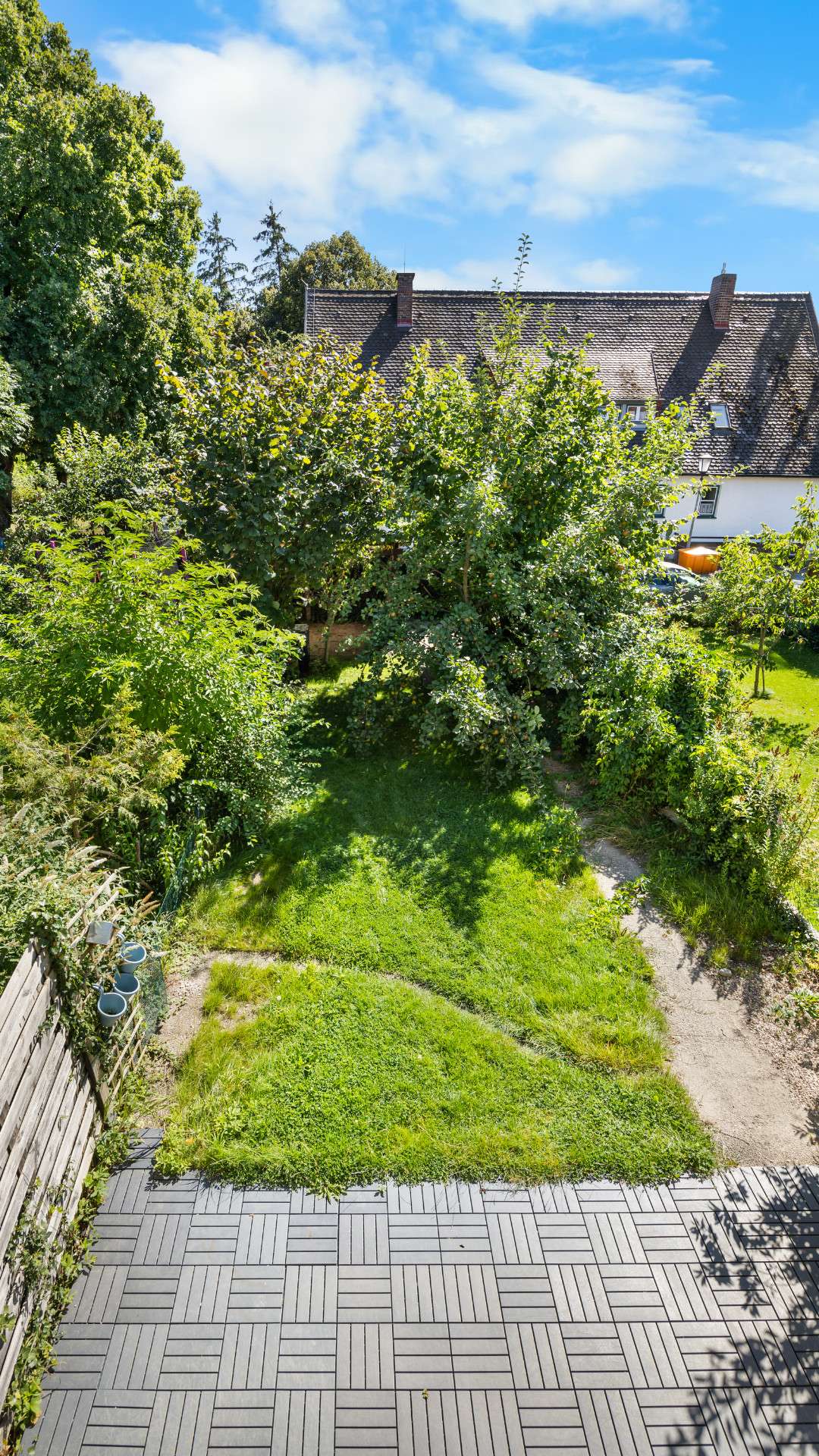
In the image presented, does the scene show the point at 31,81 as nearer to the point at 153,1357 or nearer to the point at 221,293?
the point at 153,1357

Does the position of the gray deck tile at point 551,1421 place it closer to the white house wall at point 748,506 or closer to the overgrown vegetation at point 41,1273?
the overgrown vegetation at point 41,1273

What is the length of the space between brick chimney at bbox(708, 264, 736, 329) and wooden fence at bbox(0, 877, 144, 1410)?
2704 centimetres

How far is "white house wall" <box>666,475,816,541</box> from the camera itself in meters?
23.2

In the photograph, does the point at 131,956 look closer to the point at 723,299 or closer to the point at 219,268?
the point at 723,299

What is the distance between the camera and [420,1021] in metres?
6.08

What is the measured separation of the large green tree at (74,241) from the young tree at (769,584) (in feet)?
47.0

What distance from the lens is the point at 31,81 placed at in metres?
17.5

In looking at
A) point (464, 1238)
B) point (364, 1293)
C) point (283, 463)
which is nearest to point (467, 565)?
point (283, 463)

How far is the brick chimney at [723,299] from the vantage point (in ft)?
79.8

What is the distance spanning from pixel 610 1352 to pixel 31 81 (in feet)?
79.6

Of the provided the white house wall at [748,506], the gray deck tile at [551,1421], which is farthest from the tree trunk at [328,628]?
the white house wall at [748,506]

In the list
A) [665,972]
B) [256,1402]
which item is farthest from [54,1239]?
[665,972]

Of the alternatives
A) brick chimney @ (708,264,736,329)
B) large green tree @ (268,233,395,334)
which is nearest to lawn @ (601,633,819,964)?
brick chimney @ (708,264,736,329)

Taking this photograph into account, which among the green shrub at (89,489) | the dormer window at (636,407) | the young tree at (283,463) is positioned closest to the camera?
the young tree at (283,463)
